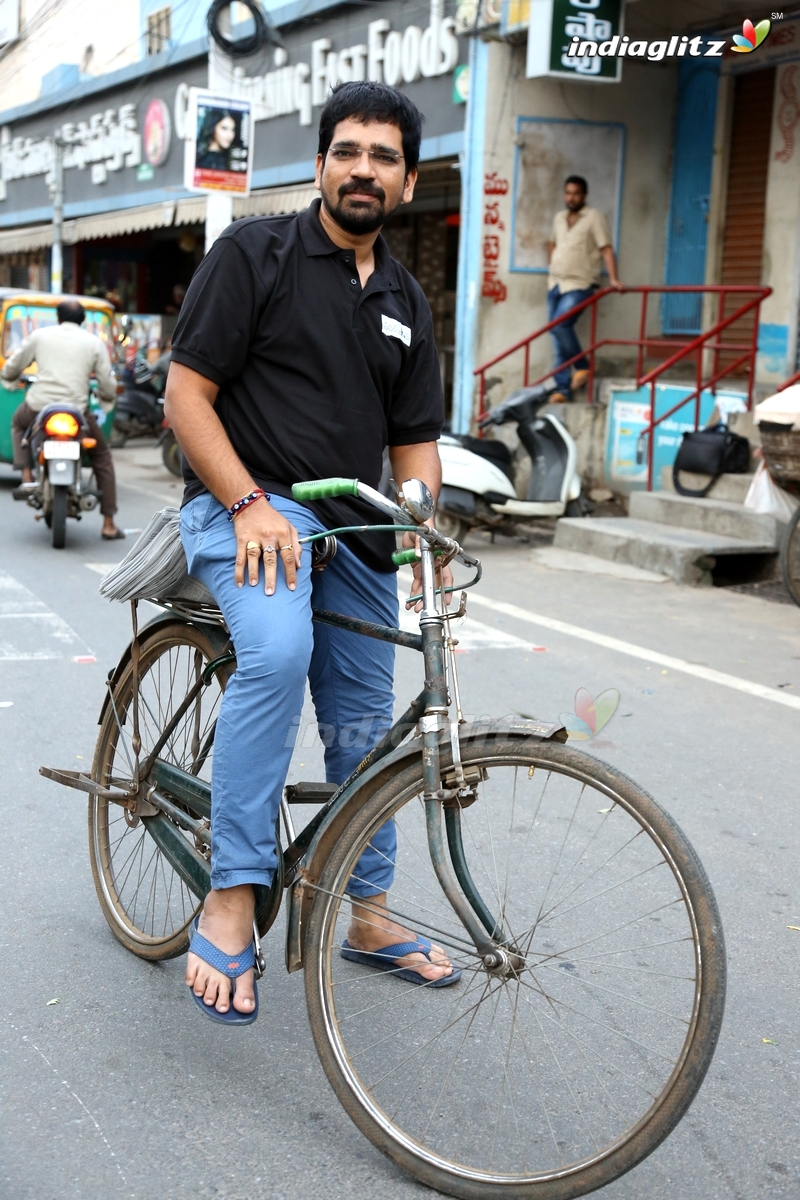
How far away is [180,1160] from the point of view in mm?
2504

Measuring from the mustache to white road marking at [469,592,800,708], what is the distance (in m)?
3.80

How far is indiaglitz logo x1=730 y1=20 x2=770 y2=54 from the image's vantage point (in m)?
12.1

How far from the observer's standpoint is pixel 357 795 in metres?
2.50

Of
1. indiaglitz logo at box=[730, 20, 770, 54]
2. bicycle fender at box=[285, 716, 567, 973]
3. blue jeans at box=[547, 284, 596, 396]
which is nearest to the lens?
bicycle fender at box=[285, 716, 567, 973]

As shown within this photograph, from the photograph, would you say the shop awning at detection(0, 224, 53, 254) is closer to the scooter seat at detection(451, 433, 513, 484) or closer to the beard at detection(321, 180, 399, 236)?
the scooter seat at detection(451, 433, 513, 484)

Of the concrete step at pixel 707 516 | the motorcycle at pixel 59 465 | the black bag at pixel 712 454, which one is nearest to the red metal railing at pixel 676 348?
the black bag at pixel 712 454

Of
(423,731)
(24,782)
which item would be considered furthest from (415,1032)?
(24,782)

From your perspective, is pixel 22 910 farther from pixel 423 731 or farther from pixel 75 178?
pixel 75 178

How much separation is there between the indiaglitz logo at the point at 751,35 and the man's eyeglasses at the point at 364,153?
34.0 feet

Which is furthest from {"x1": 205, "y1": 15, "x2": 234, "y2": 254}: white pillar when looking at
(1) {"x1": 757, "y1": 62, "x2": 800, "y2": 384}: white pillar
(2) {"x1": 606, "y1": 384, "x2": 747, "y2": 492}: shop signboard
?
(1) {"x1": 757, "y1": 62, "x2": 800, "y2": 384}: white pillar

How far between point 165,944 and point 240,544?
1.12 meters

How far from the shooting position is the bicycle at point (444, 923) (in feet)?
7.73

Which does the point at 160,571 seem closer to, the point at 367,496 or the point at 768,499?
the point at 367,496

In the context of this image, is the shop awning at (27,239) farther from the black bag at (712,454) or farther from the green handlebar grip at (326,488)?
the green handlebar grip at (326,488)
